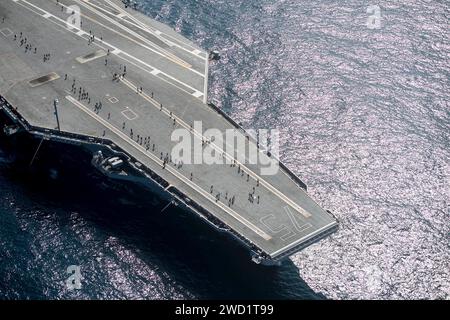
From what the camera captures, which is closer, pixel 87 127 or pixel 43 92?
pixel 87 127

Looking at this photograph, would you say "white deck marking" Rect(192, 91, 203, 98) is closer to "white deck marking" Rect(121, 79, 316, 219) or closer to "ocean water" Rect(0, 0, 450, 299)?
"white deck marking" Rect(121, 79, 316, 219)

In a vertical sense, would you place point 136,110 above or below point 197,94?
below

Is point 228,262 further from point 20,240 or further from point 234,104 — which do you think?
point 234,104

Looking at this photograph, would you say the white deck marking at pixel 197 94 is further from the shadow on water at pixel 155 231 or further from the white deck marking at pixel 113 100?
the shadow on water at pixel 155 231

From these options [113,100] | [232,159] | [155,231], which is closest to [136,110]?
[113,100]

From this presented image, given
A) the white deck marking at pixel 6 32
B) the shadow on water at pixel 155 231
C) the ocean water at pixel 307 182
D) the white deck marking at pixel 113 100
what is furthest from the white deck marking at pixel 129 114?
the white deck marking at pixel 6 32

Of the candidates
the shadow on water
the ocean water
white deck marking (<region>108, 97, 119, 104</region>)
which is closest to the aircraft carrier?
white deck marking (<region>108, 97, 119, 104</region>)

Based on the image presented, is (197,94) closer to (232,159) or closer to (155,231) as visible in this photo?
(232,159)
